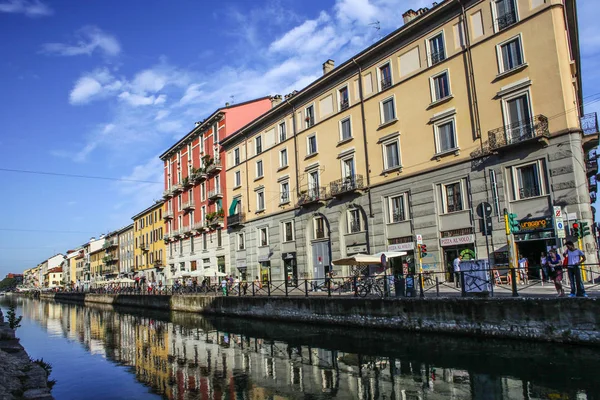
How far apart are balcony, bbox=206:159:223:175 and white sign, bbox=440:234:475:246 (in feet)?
89.7

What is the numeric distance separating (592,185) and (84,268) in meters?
108

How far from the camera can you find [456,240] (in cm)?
2322

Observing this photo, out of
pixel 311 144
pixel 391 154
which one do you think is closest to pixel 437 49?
pixel 391 154

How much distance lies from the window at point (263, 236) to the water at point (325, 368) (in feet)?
61.6

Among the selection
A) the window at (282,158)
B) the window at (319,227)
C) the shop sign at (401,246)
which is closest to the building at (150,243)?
the window at (282,158)

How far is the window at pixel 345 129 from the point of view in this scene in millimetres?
30544

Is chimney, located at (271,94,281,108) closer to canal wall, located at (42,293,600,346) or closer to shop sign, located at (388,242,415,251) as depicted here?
shop sign, located at (388,242,415,251)

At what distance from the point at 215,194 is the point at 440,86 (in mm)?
26850

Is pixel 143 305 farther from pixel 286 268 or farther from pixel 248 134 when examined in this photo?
pixel 248 134

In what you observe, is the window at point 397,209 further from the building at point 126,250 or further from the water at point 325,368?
the building at point 126,250

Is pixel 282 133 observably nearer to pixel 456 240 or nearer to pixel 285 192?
→ pixel 285 192

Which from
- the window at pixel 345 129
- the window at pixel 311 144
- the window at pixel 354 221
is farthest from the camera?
the window at pixel 311 144

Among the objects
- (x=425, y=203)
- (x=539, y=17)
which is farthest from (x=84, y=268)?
Result: (x=539, y=17)

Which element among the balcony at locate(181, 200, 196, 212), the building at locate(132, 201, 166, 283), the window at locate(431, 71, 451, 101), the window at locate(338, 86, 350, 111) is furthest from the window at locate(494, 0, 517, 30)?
the building at locate(132, 201, 166, 283)
